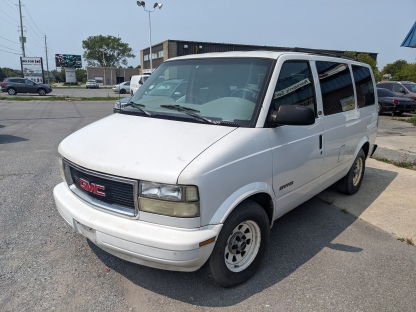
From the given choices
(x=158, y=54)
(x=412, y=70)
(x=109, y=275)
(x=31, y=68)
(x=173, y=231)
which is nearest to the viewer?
(x=173, y=231)

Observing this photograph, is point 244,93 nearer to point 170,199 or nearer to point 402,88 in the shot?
point 170,199

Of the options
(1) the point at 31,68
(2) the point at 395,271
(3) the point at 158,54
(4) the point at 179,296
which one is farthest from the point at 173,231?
(1) the point at 31,68

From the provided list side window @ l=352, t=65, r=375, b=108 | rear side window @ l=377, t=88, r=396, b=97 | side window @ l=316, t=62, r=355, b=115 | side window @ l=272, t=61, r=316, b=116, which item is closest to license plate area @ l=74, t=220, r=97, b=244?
side window @ l=272, t=61, r=316, b=116

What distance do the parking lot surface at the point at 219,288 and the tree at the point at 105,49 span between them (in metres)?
96.4

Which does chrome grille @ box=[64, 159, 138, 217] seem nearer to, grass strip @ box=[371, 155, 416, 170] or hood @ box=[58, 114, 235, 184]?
hood @ box=[58, 114, 235, 184]

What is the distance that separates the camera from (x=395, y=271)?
10.6 feet

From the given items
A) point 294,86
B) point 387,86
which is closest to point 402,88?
point 387,86

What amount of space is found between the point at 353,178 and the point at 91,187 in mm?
4084

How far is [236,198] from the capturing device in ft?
8.68

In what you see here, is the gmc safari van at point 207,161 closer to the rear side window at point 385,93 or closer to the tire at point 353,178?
the tire at point 353,178

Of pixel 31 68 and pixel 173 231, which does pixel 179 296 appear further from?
pixel 31 68

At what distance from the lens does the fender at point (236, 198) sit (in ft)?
8.29

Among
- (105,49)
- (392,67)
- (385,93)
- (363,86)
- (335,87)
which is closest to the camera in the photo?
(335,87)

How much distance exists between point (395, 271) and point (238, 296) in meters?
1.63
